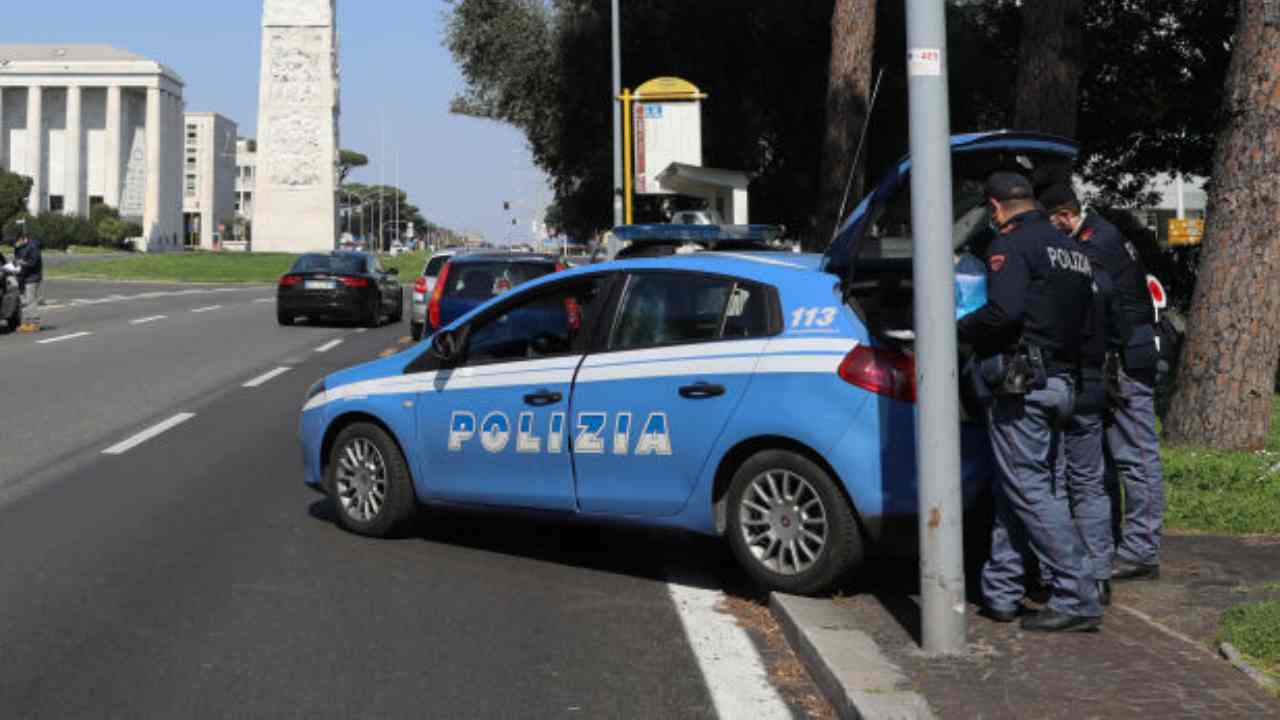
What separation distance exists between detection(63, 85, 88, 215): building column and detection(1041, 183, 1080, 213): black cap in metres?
141

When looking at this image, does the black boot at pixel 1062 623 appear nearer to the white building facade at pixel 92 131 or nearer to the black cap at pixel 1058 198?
the black cap at pixel 1058 198

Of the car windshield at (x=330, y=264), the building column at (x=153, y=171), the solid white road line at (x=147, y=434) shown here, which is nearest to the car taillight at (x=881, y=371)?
the solid white road line at (x=147, y=434)

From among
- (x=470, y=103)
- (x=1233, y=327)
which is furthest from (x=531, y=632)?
(x=470, y=103)

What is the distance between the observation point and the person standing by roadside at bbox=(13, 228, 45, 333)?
83.0 feet

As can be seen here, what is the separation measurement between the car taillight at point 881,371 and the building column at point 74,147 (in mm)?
141464

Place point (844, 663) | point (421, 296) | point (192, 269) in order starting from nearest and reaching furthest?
point (844, 663) → point (421, 296) → point (192, 269)

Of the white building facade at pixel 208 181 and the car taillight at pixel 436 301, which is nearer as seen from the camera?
the car taillight at pixel 436 301

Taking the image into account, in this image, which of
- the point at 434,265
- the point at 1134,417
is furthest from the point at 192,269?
the point at 1134,417

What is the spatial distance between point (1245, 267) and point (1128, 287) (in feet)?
9.55

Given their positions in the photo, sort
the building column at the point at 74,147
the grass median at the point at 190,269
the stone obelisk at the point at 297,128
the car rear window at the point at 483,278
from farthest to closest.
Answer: the building column at the point at 74,147
the grass median at the point at 190,269
the stone obelisk at the point at 297,128
the car rear window at the point at 483,278

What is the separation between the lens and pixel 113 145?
455 ft

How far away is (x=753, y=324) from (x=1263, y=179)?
418 cm

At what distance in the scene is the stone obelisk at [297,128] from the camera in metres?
58.8

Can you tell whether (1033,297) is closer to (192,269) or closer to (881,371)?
(881,371)
